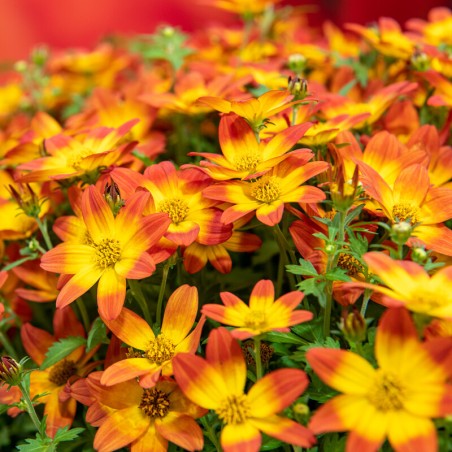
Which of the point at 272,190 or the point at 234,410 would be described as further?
the point at 272,190

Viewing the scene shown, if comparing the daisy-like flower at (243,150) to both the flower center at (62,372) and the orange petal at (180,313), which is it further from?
the flower center at (62,372)

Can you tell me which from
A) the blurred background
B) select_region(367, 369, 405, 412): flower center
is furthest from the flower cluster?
the blurred background

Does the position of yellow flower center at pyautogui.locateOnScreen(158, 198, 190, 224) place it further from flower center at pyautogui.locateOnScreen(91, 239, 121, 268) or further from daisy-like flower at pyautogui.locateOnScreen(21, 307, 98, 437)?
daisy-like flower at pyautogui.locateOnScreen(21, 307, 98, 437)

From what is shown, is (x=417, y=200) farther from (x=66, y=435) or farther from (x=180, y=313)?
(x=66, y=435)

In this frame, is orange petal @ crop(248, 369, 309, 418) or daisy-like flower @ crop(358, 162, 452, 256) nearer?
orange petal @ crop(248, 369, 309, 418)

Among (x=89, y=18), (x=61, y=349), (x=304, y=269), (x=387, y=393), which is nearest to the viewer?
(x=387, y=393)

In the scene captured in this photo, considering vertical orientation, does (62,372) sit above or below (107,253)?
below

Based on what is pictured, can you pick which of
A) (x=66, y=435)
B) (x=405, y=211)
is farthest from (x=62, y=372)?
(x=405, y=211)

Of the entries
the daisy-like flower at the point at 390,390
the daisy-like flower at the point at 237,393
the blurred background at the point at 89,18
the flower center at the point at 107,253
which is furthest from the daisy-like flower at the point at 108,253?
the blurred background at the point at 89,18

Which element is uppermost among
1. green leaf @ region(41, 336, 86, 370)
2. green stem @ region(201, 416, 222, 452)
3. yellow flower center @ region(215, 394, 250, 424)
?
yellow flower center @ region(215, 394, 250, 424)
